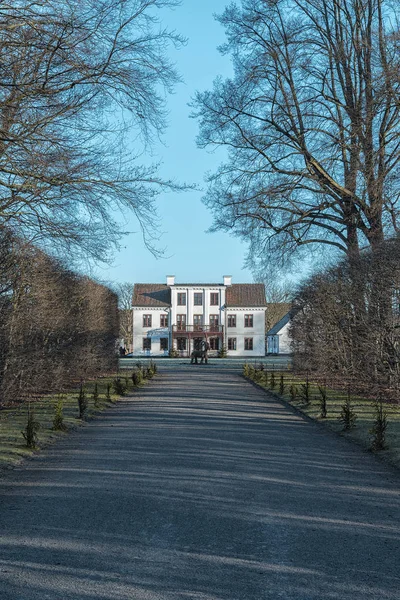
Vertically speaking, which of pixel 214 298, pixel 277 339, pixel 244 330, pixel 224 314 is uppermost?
pixel 214 298

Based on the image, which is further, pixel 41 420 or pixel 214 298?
pixel 214 298

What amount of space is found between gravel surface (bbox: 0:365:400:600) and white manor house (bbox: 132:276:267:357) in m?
61.5

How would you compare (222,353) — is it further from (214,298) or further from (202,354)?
(202,354)

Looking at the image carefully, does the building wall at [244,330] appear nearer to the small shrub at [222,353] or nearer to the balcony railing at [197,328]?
the balcony railing at [197,328]

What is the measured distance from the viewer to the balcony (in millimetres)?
72875

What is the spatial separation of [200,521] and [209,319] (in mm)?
67488

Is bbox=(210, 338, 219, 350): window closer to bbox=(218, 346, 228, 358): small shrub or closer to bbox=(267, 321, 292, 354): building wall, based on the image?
bbox=(218, 346, 228, 358): small shrub

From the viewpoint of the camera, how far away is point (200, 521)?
6.21 meters

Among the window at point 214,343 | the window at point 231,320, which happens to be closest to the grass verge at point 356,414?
the window at point 214,343

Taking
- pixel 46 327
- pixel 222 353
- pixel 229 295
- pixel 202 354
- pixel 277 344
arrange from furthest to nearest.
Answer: pixel 277 344 → pixel 229 295 → pixel 222 353 → pixel 202 354 → pixel 46 327

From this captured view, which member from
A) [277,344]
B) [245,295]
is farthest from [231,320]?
[277,344]

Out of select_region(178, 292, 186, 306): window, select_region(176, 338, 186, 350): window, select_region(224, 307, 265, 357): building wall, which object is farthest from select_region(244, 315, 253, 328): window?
select_region(176, 338, 186, 350): window

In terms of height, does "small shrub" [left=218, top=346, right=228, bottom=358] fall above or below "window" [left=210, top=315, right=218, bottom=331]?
below

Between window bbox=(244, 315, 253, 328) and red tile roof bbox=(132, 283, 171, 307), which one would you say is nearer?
window bbox=(244, 315, 253, 328)
